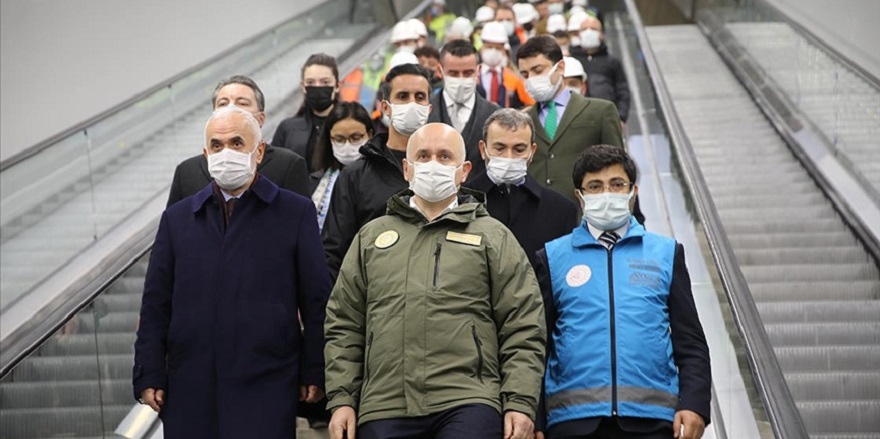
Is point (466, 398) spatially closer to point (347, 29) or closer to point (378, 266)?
point (378, 266)

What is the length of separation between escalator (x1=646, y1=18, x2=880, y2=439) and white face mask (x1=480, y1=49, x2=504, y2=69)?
238cm

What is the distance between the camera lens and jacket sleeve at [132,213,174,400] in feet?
16.2

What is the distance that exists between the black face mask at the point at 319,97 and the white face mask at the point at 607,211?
134 inches

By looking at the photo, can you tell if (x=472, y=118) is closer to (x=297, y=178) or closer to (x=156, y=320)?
(x=297, y=178)

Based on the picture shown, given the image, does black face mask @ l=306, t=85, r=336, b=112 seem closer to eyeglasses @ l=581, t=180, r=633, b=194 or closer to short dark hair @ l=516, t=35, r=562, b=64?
short dark hair @ l=516, t=35, r=562, b=64

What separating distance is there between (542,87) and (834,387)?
2539 millimetres

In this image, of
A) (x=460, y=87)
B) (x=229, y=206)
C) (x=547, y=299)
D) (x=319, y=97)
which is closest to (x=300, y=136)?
(x=319, y=97)

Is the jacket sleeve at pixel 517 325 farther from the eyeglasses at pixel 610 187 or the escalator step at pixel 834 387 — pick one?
the escalator step at pixel 834 387

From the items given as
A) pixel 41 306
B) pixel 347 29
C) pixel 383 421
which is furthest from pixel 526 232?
pixel 347 29

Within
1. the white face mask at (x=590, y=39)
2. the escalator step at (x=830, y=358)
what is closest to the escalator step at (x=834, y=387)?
the escalator step at (x=830, y=358)

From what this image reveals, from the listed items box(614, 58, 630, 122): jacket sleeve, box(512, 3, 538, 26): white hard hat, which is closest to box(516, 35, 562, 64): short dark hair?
box(614, 58, 630, 122): jacket sleeve

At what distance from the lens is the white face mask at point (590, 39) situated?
1291 cm

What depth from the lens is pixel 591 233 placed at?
5.04 m

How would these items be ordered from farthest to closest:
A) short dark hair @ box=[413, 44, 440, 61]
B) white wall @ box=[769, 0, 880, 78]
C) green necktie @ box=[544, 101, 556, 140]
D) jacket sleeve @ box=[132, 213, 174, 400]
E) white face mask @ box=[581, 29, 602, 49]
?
white face mask @ box=[581, 29, 602, 49]
white wall @ box=[769, 0, 880, 78]
short dark hair @ box=[413, 44, 440, 61]
green necktie @ box=[544, 101, 556, 140]
jacket sleeve @ box=[132, 213, 174, 400]
